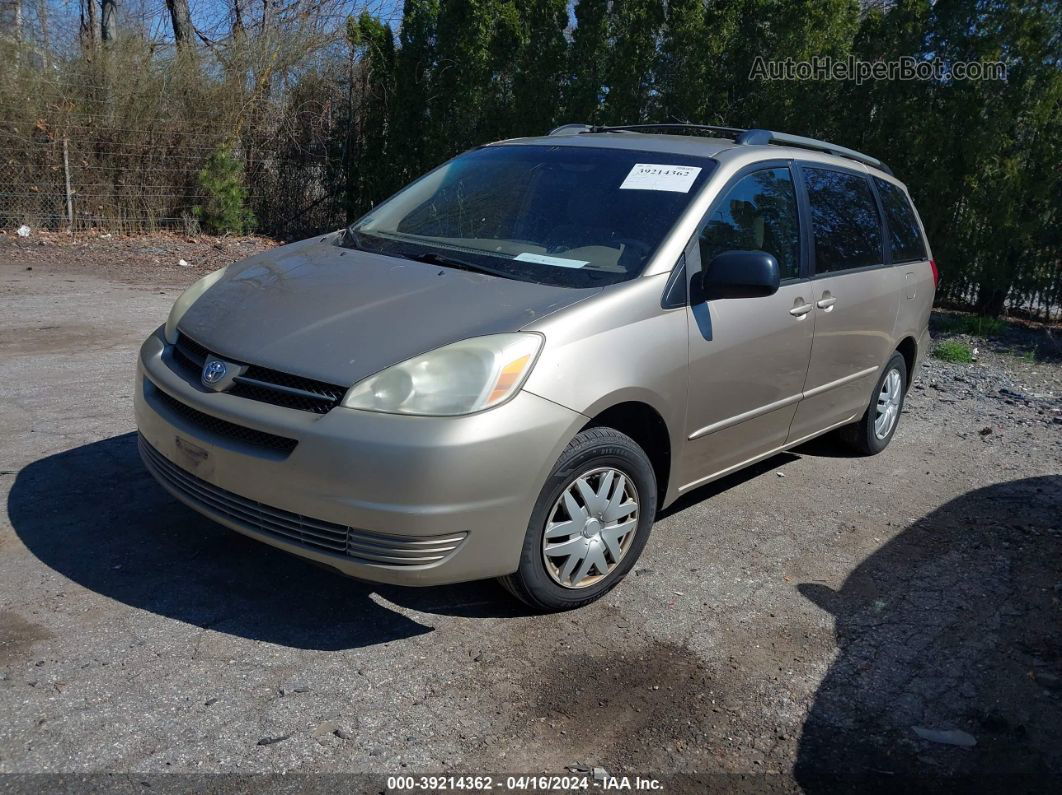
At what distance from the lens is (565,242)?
4184 millimetres

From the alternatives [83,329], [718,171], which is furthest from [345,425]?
[83,329]

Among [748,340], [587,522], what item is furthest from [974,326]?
[587,522]

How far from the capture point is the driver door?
13.6 ft

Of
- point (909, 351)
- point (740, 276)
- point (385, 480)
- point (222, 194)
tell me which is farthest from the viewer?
point (222, 194)

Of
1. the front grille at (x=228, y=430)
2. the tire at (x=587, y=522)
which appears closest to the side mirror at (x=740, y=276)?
the tire at (x=587, y=522)

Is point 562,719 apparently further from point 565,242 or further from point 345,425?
point 565,242

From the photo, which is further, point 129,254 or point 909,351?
point 129,254

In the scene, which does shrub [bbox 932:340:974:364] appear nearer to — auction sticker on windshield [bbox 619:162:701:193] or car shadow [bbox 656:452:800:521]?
car shadow [bbox 656:452:800:521]

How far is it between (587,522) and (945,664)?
1476 mm

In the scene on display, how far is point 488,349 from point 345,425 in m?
0.56

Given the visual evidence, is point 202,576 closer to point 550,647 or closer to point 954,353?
point 550,647

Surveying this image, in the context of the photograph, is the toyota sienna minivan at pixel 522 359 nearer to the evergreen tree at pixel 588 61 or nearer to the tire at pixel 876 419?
the tire at pixel 876 419

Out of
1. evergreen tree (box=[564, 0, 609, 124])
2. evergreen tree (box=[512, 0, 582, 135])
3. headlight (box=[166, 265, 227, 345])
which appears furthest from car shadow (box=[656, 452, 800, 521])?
evergreen tree (box=[512, 0, 582, 135])

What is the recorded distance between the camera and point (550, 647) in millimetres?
3580
